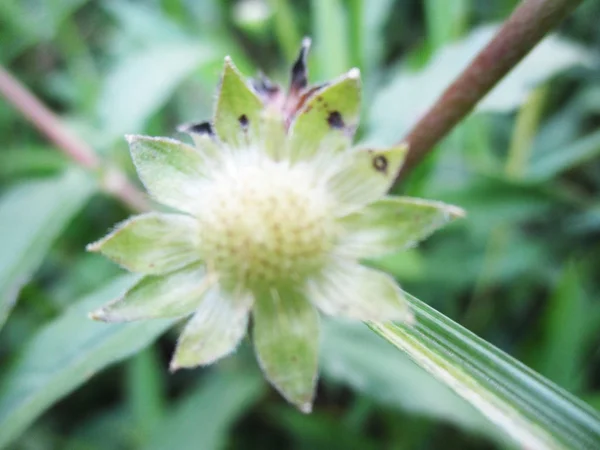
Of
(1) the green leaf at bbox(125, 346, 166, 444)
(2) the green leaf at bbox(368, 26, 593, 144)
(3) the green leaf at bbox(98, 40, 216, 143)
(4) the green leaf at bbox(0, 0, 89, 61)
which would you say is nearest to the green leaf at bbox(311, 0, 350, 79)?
(2) the green leaf at bbox(368, 26, 593, 144)

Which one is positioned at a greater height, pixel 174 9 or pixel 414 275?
pixel 174 9

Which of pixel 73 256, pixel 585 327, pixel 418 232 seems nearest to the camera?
pixel 418 232

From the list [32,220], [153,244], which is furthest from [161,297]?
[32,220]

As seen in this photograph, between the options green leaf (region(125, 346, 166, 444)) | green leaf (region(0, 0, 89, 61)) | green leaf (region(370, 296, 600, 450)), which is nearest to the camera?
green leaf (region(370, 296, 600, 450))

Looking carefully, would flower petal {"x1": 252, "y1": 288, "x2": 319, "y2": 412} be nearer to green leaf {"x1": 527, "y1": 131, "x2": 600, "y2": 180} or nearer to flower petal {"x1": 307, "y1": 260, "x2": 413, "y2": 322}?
flower petal {"x1": 307, "y1": 260, "x2": 413, "y2": 322}

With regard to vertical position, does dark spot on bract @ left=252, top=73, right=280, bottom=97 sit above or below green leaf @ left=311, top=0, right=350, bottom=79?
above

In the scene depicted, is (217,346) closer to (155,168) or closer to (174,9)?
(155,168)

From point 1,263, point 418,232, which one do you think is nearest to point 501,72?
point 418,232
